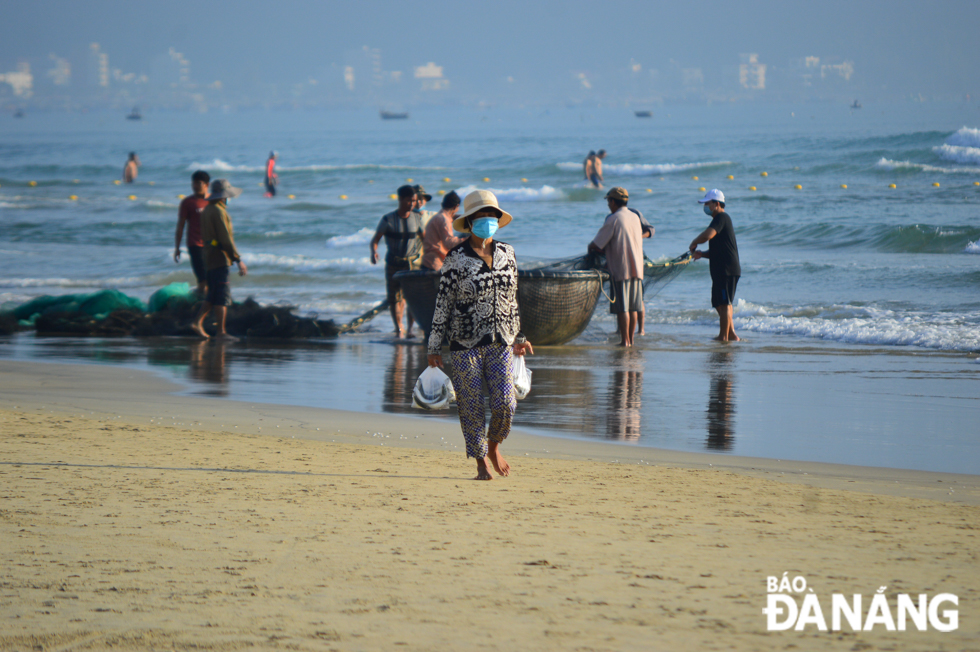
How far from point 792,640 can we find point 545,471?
8.28 feet

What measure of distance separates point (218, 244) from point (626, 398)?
5.17 meters

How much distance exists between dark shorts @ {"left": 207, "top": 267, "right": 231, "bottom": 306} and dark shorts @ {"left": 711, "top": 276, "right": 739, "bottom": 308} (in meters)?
5.45

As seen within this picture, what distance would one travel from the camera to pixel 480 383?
5.03m

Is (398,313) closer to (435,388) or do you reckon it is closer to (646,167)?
(435,388)

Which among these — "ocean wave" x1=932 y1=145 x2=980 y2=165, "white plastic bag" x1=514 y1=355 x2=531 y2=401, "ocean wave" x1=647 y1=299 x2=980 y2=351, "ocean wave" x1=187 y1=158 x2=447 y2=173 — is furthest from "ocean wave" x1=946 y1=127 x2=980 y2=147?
"white plastic bag" x1=514 y1=355 x2=531 y2=401

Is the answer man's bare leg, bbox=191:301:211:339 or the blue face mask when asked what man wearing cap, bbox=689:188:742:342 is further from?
the blue face mask

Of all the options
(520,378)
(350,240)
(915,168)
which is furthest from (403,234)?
(915,168)

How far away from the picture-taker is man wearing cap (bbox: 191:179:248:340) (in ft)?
35.1

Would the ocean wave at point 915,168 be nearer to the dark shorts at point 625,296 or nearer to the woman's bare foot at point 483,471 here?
the dark shorts at point 625,296

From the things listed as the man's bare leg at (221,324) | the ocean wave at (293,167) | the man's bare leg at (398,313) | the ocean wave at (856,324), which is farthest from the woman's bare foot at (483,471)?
the ocean wave at (293,167)

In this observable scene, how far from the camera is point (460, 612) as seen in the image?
11.0 ft

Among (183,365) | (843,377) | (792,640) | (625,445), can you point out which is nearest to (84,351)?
(183,365)

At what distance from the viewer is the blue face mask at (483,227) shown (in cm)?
488

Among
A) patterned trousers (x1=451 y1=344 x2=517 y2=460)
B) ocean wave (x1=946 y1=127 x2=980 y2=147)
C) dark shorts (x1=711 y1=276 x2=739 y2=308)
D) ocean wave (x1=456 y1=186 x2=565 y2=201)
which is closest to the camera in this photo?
patterned trousers (x1=451 y1=344 x2=517 y2=460)
